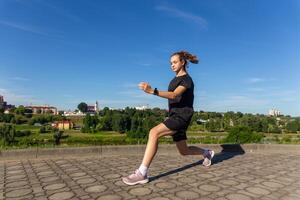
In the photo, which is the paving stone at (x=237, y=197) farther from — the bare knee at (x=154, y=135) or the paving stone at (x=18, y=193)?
the paving stone at (x=18, y=193)

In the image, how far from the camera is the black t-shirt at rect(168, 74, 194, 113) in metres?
4.83

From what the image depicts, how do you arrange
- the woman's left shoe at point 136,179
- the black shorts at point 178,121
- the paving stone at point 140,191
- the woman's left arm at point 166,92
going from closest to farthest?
the paving stone at point 140,191 → the woman's left arm at point 166,92 → the woman's left shoe at point 136,179 → the black shorts at point 178,121

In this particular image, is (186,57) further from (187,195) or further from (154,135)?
(187,195)

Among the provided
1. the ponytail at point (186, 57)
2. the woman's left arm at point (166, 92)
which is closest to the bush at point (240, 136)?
the ponytail at point (186, 57)

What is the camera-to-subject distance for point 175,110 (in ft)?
16.1

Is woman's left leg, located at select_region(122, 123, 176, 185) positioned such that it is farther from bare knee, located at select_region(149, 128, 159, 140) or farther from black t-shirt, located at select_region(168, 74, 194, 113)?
black t-shirt, located at select_region(168, 74, 194, 113)

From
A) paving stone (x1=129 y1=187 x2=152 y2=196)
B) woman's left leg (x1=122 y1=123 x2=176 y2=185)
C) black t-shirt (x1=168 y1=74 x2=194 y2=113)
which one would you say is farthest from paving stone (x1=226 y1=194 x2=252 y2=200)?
black t-shirt (x1=168 y1=74 x2=194 y2=113)

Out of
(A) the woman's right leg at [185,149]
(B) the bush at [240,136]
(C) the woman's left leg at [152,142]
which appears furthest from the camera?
(B) the bush at [240,136]

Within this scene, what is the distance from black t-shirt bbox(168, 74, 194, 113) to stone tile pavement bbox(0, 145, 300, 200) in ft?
3.74

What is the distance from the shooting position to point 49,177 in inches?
195

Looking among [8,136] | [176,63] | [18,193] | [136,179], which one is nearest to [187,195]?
[136,179]

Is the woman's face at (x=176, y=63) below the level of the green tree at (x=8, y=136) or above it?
above

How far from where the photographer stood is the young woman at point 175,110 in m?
4.42

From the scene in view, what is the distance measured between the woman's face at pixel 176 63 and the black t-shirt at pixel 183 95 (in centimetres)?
17
